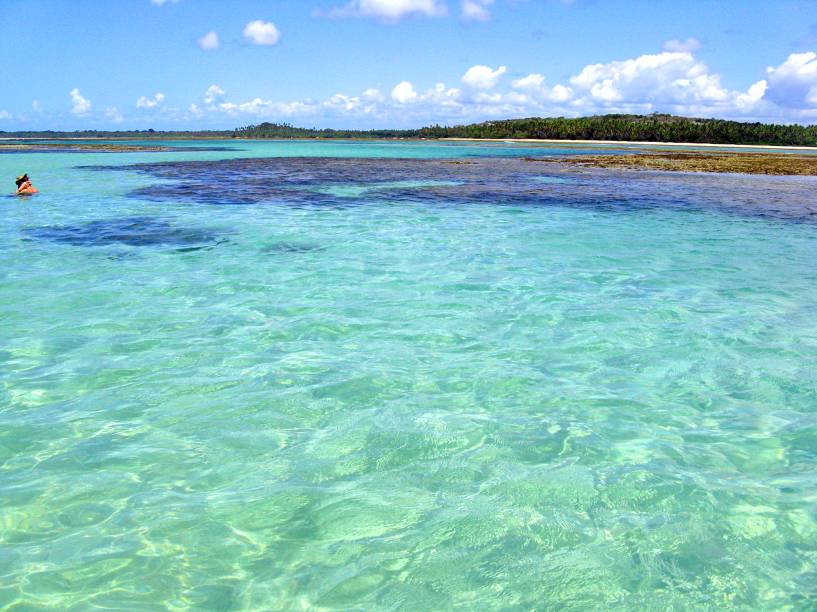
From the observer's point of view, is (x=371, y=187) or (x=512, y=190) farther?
(x=371, y=187)

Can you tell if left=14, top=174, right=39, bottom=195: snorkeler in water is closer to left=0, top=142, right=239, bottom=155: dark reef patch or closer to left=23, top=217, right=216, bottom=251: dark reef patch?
left=23, top=217, right=216, bottom=251: dark reef patch

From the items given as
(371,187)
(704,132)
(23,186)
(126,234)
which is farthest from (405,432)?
(704,132)

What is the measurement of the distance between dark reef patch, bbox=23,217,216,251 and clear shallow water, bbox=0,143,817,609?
65.2 inches

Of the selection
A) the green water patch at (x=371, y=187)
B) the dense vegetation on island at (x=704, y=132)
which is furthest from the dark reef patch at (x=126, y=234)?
the dense vegetation on island at (x=704, y=132)

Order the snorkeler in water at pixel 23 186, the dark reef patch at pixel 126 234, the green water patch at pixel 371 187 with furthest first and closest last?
1. the green water patch at pixel 371 187
2. the snorkeler in water at pixel 23 186
3. the dark reef patch at pixel 126 234

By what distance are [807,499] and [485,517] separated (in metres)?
2.77

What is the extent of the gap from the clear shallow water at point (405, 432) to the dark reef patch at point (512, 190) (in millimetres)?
11588

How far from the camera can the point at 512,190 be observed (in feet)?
101

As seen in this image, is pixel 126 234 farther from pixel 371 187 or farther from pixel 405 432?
pixel 371 187

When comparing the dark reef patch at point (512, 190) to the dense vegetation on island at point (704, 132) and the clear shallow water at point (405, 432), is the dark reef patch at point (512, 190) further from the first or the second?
the dense vegetation on island at point (704, 132)

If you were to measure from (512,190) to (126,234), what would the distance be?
19921mm

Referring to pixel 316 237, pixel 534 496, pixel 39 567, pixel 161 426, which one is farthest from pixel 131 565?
pixel 316 237

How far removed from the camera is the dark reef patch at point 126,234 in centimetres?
1563

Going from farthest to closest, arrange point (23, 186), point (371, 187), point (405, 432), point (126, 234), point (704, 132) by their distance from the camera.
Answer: point (704, 132), point (371, 187), point (23, 186), point (126, 234), point (405, 432)
